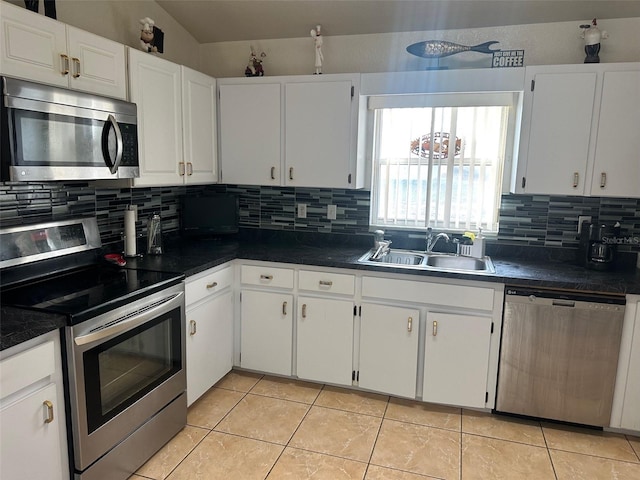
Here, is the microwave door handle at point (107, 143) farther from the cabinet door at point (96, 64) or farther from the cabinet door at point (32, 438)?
the cabinet door at point (32, 438)

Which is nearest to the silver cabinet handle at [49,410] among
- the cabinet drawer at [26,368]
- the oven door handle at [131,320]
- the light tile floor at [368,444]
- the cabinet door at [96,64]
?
the cabinet drawer at [26,368]

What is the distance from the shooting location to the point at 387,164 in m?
3.16

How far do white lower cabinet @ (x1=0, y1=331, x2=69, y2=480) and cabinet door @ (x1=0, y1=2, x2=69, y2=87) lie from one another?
1.08m

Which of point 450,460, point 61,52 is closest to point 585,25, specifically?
point 450,460

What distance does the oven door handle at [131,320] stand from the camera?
175 cm

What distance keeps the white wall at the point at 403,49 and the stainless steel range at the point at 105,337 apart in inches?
67.0

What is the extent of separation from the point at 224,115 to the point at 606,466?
3.02 m

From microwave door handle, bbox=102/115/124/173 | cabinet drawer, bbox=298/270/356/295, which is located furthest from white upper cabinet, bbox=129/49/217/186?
cabinet drawer, bbox=298/270/356/295

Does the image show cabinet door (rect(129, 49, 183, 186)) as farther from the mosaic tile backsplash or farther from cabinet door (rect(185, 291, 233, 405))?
cabinet door (rect(185, 291, 233, 405))

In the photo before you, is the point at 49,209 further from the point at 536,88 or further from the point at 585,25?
the point at 585,25

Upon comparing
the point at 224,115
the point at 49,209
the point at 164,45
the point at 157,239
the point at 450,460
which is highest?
the point at 164,45

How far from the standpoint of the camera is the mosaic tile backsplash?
2.25m

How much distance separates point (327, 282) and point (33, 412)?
1.61 metres

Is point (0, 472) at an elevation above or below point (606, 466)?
above
